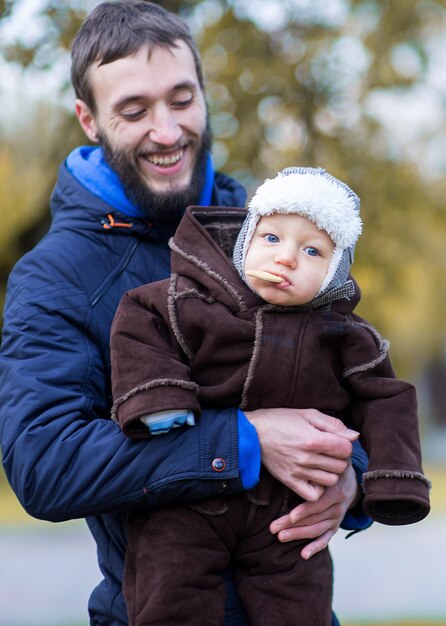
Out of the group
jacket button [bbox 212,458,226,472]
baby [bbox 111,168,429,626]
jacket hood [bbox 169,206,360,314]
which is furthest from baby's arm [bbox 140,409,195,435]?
jacket hood [bbox 169,206,360,314]

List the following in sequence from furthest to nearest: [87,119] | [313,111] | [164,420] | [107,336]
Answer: [313,111]
[87,119]
[107,336]
[164,420]

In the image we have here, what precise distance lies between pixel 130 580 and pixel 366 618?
5.83 m

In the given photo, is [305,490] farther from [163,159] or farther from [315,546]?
[163,159]

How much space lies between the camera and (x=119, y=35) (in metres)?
2.94

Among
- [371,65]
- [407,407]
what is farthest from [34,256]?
[371,65]

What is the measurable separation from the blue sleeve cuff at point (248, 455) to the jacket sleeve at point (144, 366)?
0.43ft

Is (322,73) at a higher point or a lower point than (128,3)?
higher

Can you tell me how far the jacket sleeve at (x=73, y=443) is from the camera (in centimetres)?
238

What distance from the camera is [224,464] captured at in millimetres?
2377

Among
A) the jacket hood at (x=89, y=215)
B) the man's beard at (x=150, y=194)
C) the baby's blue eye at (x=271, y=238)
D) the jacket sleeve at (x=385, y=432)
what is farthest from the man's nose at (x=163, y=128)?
the jacket sleeve at (x=385, y=432)

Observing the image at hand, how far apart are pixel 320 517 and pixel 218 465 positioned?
35 cm

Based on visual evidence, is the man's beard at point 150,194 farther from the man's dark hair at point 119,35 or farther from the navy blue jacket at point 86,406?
the man's dark hair at point 119,35

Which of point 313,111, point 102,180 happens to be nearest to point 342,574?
point 313,111

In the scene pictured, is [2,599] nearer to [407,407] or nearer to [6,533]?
[6,533]
